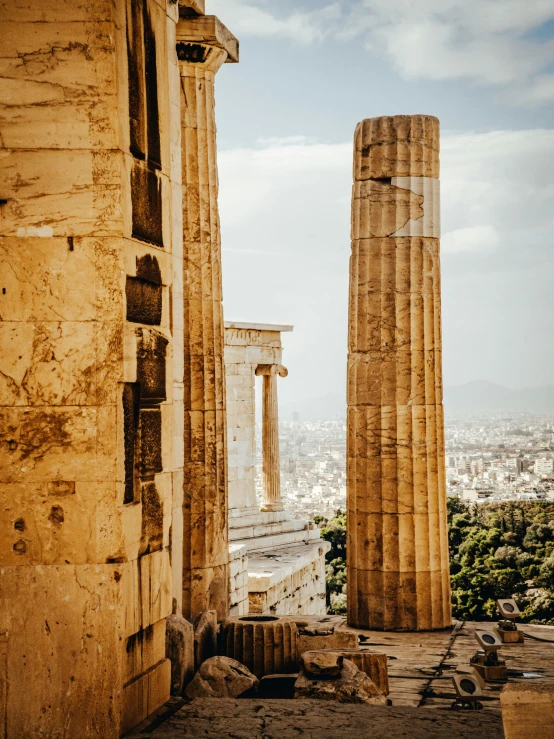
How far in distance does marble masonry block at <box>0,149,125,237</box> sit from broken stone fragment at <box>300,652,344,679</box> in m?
4.98

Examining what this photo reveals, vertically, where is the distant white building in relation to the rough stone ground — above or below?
below

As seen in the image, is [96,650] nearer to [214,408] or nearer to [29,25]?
[29,25]

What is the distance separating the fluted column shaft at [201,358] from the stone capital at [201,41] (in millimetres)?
13

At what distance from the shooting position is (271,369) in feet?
99.7

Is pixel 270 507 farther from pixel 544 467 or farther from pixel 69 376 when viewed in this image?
pixel 544 467

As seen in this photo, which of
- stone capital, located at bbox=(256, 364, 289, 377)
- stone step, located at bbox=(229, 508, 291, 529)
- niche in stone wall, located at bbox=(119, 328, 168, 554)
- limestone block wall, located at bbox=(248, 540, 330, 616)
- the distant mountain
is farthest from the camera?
the distant mountain

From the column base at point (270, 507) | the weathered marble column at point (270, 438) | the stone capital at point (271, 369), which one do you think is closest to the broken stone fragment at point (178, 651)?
A: the column base at point (270, 507)

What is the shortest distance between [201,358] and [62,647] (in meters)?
7.08

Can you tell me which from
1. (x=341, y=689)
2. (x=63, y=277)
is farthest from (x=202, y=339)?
(x=63, y=277)

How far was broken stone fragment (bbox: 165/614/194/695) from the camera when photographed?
9305 mm

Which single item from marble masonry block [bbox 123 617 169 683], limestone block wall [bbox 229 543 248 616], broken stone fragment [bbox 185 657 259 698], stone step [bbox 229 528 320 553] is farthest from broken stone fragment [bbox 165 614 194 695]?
stone step [bbox 229 528 320 553]

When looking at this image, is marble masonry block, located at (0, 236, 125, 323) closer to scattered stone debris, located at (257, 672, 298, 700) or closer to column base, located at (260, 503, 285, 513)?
scattered stone debris, located at (257, 672, 298, 700)

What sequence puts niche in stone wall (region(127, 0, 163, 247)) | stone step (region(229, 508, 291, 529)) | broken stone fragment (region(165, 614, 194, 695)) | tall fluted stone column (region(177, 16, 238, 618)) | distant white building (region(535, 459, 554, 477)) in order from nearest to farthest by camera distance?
niche in stone wall (region(127, 0, 163, 247)) → broken stone fragment (region(165, 614, 194, 695)) → tall fluted stone column (region(177, 16, 238, 618)) → stone step (region(229, 508, 291, 529)) → distant white building (region(535, 459, 554, 477))

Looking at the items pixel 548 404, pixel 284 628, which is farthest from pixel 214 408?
pixel 548 404
